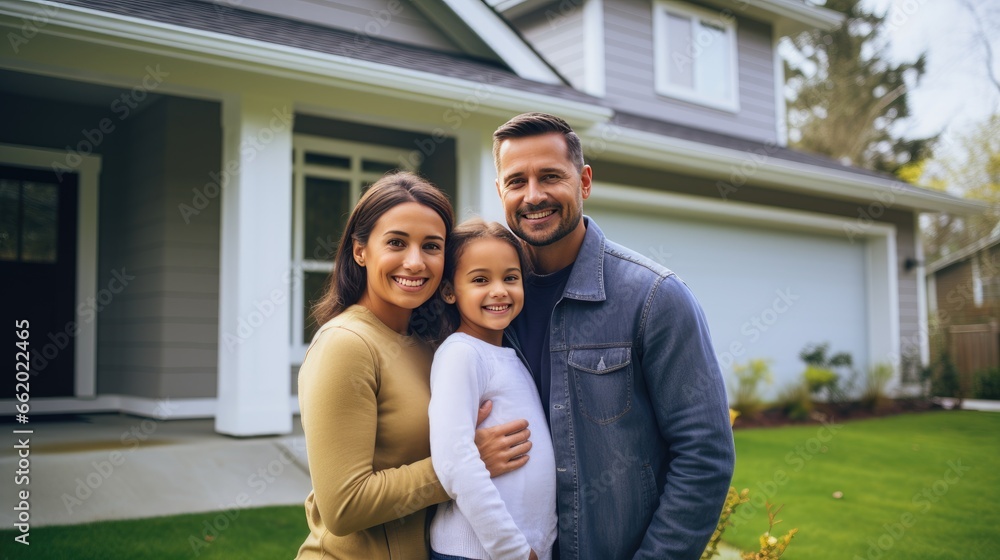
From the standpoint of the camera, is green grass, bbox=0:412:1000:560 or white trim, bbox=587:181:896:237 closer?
green grass, bbox=0:412:1000:560

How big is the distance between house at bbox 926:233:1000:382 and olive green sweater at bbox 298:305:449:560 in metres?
14.7

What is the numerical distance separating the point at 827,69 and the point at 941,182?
→ 17.1ft

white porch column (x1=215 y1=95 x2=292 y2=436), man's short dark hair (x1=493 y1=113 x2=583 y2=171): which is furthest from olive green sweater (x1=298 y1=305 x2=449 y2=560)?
white porch column (x1=215 y1=95 x2=292 y2=436)

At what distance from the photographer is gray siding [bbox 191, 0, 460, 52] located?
294 inches

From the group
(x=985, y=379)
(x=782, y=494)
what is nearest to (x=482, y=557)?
(x=782, y=494)

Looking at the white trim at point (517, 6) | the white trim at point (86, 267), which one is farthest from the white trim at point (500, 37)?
the white trim at point (86, 267)

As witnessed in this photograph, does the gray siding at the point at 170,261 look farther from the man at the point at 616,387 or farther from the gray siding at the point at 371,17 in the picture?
the man at the point at 616,387

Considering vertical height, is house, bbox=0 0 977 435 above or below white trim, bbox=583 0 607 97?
below

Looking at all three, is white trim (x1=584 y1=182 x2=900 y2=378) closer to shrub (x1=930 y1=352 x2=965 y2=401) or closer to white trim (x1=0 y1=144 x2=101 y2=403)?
shrub (x1=930 y1=352 x2=965 y2=401)

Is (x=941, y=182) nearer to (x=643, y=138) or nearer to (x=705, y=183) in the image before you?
(x=705, y=183)

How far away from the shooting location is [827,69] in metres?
25.5

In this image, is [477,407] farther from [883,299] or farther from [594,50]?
[883,299]

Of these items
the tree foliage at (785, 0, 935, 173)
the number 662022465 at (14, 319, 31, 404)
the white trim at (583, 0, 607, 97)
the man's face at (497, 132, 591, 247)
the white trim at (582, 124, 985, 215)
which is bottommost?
the number 662022465 at (14, 319, 31, 404)

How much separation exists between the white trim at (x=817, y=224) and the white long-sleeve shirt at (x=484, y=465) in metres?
6.77
